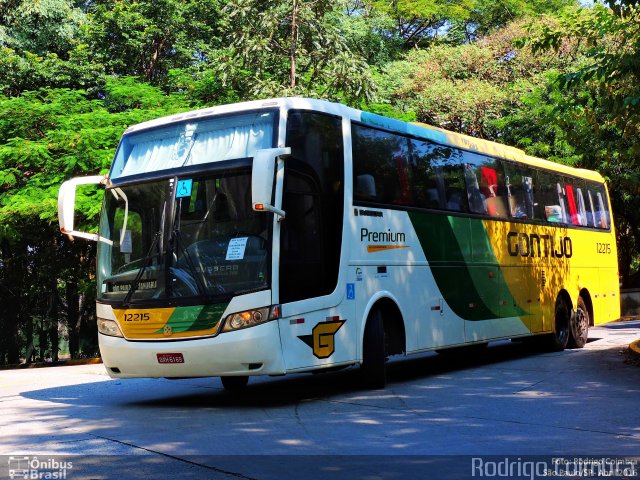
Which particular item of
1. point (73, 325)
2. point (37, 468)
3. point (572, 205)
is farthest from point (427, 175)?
point (73, 325)

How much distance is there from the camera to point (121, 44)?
93.6 ft

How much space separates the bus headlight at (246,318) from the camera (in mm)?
9570

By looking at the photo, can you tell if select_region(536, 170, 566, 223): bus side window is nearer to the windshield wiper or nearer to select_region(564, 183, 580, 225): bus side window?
select_region(564, 183, 580, 225): bus side window

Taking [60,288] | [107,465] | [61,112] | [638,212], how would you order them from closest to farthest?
[107,465] → [61,112] → [60,288] → [638,212]

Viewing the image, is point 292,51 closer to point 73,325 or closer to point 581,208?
point 581,208

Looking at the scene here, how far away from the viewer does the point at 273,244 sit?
9.69m

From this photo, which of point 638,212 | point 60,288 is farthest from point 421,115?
point 60,288

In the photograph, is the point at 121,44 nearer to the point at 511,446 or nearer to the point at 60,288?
the point at 60,288

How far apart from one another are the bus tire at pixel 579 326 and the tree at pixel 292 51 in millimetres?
8227

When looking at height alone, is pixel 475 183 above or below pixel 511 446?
above

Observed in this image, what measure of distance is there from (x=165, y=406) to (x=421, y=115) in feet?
77.5

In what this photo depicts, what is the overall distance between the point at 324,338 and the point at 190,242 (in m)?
1.94

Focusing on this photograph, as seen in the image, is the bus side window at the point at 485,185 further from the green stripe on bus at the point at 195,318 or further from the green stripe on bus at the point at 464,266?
the green stripe on bus at the point at 195,318

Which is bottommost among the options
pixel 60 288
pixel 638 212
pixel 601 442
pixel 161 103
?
pixel 601 442
